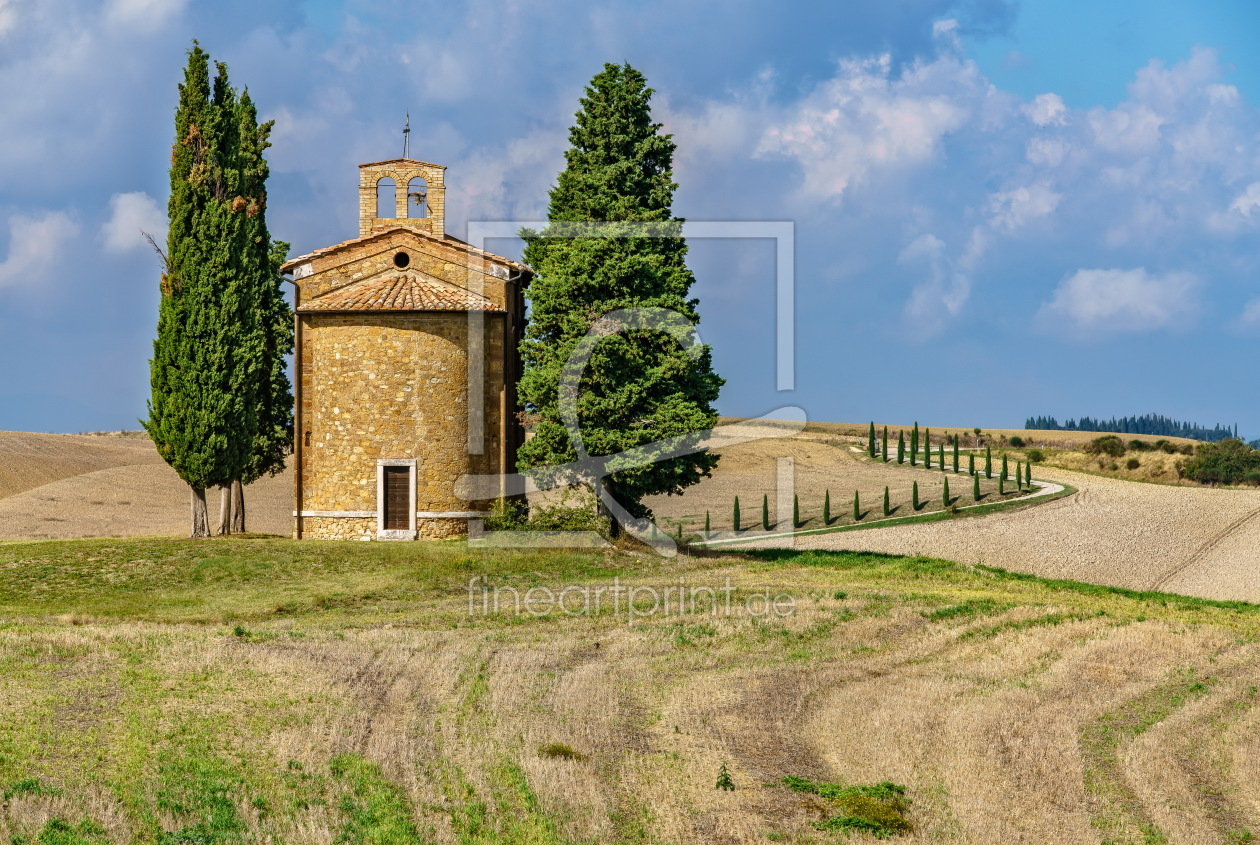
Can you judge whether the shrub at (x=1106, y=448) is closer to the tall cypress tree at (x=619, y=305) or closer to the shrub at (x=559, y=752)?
the tall cypress tree at (x=619, y=305)

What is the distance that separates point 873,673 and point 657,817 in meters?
10.8

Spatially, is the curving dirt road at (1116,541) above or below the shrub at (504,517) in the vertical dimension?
below

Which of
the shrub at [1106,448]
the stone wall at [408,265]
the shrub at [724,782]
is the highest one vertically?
the stone wall at [408,265]

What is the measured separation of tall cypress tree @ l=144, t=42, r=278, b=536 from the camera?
41812 mm

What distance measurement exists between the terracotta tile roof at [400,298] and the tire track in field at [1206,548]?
29.4m

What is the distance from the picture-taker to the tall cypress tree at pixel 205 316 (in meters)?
41.8

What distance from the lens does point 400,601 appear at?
31.9m

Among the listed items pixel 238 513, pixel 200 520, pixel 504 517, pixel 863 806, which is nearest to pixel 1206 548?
pixel 504 517

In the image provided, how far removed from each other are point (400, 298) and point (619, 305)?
7822 mm

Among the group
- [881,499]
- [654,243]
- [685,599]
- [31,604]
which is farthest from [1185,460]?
[31,604]

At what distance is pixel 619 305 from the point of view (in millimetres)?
40656

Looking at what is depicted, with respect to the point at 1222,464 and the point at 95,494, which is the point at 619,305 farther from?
the point at 1222,464

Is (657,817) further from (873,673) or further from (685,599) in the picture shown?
(685,599)

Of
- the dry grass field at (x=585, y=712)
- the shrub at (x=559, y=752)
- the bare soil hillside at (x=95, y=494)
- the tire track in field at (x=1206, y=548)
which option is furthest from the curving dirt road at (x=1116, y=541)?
the shrub at (x=559, y=752)
